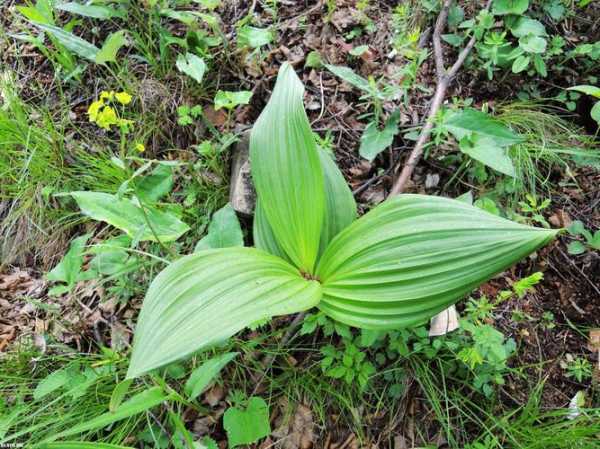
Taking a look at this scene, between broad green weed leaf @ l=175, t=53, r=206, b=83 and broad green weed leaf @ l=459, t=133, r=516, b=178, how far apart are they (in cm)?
132

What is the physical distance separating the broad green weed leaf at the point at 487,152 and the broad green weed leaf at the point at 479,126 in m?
0.02

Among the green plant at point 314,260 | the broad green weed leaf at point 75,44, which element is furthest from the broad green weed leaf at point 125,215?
the broad green weed leaf at point 75,44

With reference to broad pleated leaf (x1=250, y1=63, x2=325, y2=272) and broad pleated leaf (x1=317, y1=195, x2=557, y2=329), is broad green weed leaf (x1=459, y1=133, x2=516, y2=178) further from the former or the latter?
broad pleated leaf (x1=250, y1=63, x2=325, y2=272)

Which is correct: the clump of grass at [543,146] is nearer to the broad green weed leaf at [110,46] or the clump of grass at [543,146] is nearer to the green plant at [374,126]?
the green plant at [374,126]

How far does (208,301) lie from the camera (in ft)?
4.01

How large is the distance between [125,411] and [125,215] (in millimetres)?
728

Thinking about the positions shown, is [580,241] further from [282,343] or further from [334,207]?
[282,343]

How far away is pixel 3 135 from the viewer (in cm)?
226

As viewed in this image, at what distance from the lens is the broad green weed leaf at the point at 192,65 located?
217 centimetres

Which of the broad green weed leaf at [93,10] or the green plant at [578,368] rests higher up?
the broad green weed leaf at [93,10]

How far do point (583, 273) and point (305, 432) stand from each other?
1367 mm

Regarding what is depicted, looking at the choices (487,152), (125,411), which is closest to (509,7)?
(487,152)

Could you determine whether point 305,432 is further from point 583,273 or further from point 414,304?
point 583,273

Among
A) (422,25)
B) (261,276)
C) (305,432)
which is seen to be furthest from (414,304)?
(422,25)
